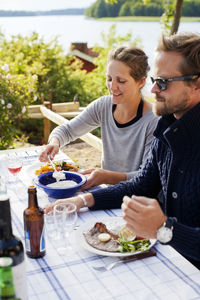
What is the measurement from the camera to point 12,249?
3.65ft

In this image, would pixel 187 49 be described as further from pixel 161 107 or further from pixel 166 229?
pixel 166 229

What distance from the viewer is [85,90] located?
7.12 metres

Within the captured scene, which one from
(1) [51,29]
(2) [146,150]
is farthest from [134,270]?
(1) [51,29]

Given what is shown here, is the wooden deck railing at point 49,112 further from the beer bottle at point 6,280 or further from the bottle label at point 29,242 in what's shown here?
the beer bottle at point 6,280

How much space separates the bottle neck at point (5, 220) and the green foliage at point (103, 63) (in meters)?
6.03

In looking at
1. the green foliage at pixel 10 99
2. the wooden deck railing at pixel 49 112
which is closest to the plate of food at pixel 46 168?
the wooden deck railing at pixel 49 112

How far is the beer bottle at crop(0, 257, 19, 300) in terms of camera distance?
1.01m

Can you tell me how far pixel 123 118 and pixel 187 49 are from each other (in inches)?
40.6

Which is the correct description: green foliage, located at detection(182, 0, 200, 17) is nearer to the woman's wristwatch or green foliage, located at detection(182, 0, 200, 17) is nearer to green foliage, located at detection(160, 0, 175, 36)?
green foliage, located at detection(160, 0, 175, 36)

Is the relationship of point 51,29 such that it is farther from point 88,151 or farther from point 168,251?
point 168,251

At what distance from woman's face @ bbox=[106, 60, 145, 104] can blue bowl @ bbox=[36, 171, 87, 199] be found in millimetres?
673

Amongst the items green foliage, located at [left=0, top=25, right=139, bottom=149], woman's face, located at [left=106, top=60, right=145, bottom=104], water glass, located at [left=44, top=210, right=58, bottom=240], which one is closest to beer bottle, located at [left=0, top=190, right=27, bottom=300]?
water glass, located at [left=44, top=210, right=58, bottom=240]

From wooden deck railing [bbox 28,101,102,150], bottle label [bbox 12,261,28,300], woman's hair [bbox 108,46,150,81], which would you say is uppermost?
woman's hair [bbox 108,46,150,81]

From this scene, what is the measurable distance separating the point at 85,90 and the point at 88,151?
1753 mm
